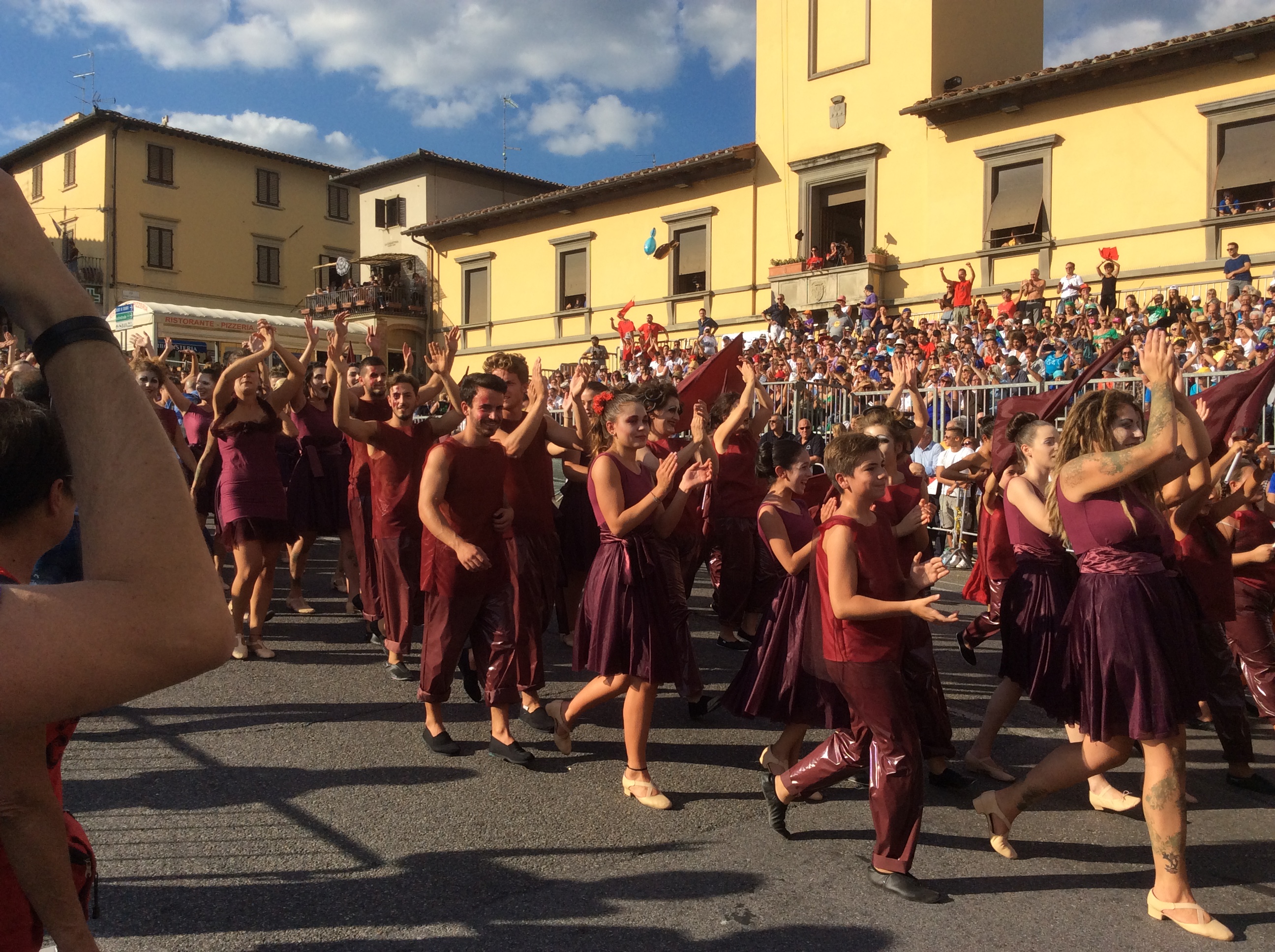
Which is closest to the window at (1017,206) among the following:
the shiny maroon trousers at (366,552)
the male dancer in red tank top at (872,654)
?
the shiny maroon trousers at (366,552)

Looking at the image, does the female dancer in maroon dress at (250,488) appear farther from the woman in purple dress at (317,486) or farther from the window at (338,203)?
the window at (338,203)

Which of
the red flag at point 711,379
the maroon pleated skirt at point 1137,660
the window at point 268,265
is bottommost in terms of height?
the maroon pleated skirt at point 1137,660

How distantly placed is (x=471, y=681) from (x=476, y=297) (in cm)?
2797

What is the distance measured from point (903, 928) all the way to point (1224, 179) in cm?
1868

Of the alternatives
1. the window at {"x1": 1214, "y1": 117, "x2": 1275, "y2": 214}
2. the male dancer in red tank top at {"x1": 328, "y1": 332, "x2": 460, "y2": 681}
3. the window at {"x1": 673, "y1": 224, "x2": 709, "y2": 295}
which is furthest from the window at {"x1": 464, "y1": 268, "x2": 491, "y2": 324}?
the male dancer in red tank top at {"x1": 328, "y1": 332, "x2": 460, "y2": 681}

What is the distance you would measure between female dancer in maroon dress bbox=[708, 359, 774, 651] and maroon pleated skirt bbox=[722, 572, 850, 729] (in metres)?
2.33

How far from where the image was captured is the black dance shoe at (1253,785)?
4871 mm

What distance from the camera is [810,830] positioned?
4336 mm

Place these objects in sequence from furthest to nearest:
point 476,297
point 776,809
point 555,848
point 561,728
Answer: point 476,297, point 561,728, point 776,809, point 555,848

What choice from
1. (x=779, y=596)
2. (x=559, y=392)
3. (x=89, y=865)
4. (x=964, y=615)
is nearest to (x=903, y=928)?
(x=779, y=596)

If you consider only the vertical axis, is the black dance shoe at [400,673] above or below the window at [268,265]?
below

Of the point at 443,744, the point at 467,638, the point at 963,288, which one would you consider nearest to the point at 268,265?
the point at 963,288

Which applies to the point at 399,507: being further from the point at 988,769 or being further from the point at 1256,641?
the point at 1256,641

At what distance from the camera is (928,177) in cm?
2166
